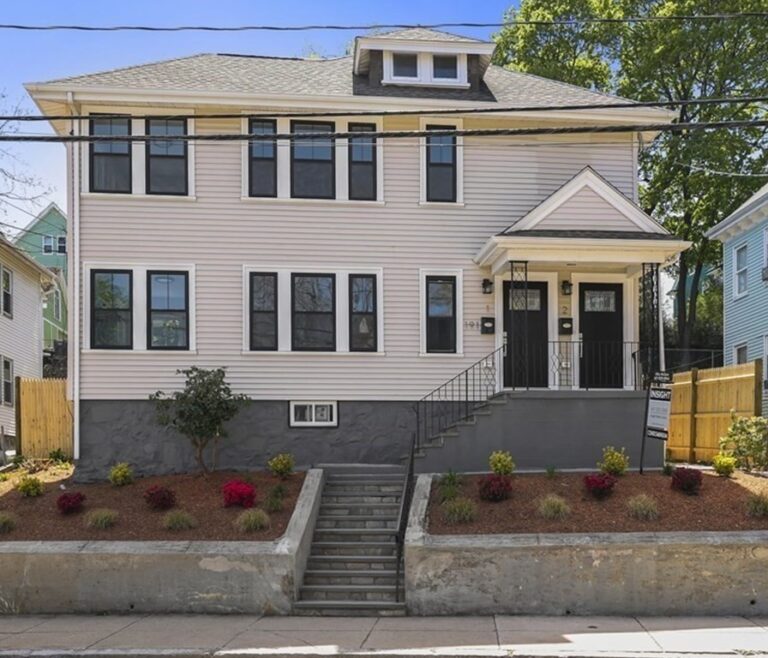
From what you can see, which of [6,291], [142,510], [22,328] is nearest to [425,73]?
[142,510]

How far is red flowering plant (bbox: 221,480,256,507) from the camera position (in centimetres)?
1218

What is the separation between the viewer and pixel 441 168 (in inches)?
620

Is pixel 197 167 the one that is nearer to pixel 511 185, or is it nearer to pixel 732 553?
pixel 511 185

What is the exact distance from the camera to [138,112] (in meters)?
15.1

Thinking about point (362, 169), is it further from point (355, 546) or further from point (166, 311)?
point (355, 546)

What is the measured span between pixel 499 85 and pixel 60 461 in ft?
39.1

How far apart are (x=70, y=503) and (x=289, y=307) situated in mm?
5159

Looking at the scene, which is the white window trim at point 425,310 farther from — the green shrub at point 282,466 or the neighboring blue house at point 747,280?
the neighboring blue house at point 747,280

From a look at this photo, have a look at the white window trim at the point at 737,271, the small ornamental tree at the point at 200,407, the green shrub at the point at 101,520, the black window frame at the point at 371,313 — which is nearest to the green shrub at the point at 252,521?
the green shrub at the point at 101,520

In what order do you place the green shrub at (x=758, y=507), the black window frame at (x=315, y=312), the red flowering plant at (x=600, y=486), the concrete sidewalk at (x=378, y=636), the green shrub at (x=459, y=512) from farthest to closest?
the black window frame at (x=315, y=312)
the red flowering plant at (x=600, y=486)
the green shrub at (x=459, y=512)
the green shrub at (x=758, y=507)
the concrete sidewalk at (x=378, y=636)

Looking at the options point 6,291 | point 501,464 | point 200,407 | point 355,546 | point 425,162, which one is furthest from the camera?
point 6,291

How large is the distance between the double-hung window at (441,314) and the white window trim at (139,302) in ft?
14.0

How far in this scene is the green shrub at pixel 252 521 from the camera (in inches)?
445

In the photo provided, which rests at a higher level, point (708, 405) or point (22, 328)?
point (22, 328)
